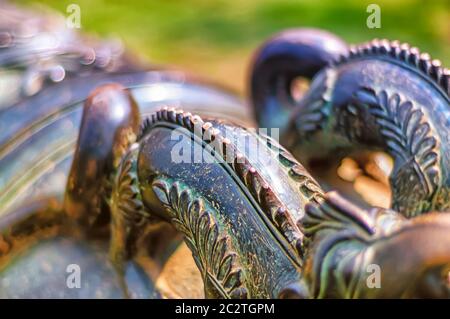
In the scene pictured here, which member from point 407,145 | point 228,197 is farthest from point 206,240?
point 407,145

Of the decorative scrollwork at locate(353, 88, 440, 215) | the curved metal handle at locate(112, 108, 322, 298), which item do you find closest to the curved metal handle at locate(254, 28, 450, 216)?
the decorative scrollwork at locate(353, 88, 440, 215)

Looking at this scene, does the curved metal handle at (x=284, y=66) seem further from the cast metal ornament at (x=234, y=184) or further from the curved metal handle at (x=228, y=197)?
the curved metal handle at (x=228, y=197)

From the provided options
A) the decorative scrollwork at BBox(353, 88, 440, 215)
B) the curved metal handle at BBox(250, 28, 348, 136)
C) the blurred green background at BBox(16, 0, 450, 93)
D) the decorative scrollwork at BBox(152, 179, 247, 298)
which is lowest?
the decorative scrollwork at BBox(152, 179, 247, 298)

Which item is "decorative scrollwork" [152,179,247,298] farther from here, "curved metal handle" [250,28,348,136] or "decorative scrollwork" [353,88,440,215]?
"curved metal handle" [250,28,348,136]

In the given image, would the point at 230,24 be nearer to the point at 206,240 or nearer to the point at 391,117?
the point at 391,117
